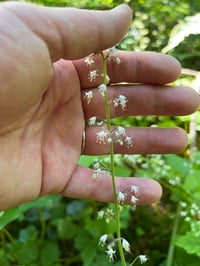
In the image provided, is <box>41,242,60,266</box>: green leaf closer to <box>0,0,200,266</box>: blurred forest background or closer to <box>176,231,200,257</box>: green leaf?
<box>0,0,200,266</box>: blurred forest background

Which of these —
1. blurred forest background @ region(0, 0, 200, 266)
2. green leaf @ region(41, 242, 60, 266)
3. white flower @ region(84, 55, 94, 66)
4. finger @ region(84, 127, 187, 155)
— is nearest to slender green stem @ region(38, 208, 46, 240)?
blurred forest background @ region(0, 0, 200, 266)

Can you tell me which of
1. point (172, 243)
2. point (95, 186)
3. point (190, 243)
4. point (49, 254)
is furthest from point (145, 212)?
point (95, 186)

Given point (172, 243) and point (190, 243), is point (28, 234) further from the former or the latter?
point (190, 243)

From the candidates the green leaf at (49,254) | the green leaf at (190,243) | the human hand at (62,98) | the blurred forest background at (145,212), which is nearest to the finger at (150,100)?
the human hand at (62,98)

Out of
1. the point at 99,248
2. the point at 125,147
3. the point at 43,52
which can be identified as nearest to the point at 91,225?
the point at 99,248

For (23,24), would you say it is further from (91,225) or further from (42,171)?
(91,225)

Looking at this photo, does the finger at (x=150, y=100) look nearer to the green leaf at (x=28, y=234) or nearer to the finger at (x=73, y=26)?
the finger at (x=73, y=26)

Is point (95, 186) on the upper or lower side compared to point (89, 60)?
lower
